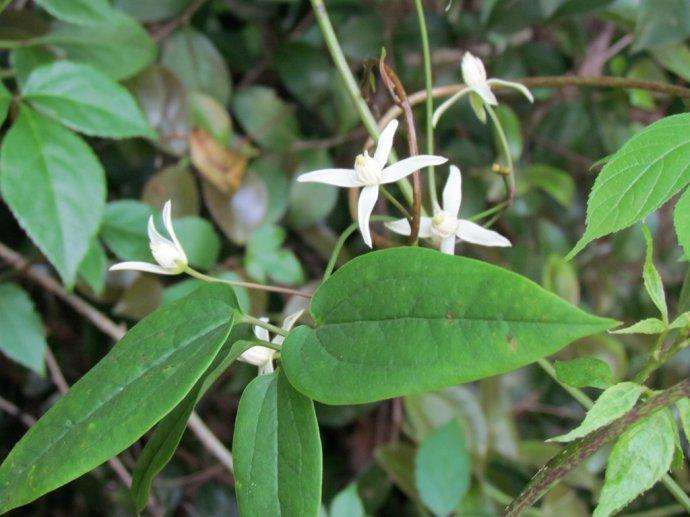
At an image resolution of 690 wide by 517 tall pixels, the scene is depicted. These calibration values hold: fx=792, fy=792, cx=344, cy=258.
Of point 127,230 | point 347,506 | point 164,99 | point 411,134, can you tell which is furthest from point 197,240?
point 411,134

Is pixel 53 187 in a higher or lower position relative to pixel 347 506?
higher

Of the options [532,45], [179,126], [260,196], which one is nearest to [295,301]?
[260,196]

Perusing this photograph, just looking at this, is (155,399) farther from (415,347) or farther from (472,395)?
(472,395)

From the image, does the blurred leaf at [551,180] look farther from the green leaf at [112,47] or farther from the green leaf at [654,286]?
the green leaf at [654,286]

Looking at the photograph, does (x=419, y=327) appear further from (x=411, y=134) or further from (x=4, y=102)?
(x=4, y=102)

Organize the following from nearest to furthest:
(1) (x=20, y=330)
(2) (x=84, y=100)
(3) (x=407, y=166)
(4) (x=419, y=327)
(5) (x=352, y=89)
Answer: (4) (x=419, y=327)
(3) (x=407, y=166)
(5) (x=352, y=89)
(2) (x=84, y=100)
(1) (x=20, y=330)

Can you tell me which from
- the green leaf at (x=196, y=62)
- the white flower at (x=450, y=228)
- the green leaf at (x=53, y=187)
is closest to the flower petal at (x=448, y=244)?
the white flower at (x=450, y=228)

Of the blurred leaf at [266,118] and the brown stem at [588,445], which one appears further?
the blurred leaf at [266,118]
